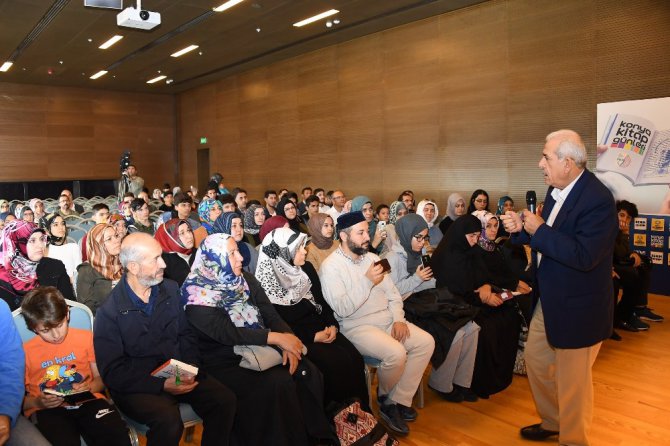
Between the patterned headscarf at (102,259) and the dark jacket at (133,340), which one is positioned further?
the patterned headscarf at (102,259)

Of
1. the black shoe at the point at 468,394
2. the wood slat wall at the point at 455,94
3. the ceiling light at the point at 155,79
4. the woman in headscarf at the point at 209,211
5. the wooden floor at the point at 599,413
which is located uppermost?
the ceiling light at the point at 155,79

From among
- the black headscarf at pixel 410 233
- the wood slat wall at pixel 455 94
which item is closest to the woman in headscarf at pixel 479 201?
the wood slat wall at pixel 455 94

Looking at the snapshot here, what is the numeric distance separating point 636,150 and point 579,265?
584 cm

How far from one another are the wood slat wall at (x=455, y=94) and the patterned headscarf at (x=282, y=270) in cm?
678

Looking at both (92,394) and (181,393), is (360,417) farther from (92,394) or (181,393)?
(92,394)

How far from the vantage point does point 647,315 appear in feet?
20.8

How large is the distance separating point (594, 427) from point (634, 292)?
285cm

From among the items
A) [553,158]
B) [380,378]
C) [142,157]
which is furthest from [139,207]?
[142,157]

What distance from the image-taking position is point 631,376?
15.0 feet

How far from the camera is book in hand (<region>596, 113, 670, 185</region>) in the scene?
7.41m

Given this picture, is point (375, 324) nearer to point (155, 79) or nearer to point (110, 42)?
point (110, 42)

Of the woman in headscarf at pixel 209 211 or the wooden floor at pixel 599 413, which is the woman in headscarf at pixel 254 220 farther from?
the wooden floor at pixel 599 413

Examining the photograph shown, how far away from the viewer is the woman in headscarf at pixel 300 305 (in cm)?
341

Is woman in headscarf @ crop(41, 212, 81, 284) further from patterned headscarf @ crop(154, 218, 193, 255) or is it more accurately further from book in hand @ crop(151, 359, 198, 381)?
book in hand @ crop(151, 359, 198, 381)
